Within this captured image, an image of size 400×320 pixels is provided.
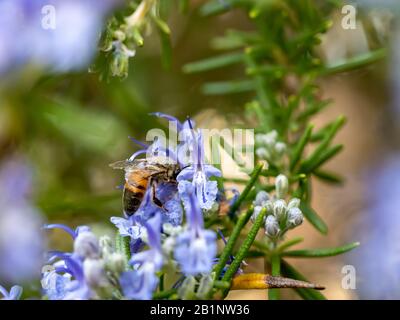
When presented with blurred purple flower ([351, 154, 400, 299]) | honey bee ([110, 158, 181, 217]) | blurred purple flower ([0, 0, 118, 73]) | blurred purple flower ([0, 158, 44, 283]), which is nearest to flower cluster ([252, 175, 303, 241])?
honey bee ([110, 158, 181, 217])

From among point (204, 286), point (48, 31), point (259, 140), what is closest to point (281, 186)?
point (259, 140)

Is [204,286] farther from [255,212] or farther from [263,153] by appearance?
[263,153]

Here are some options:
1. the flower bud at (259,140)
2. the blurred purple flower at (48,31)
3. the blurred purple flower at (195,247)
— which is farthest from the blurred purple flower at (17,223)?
the blurred purple flower at (195,247)

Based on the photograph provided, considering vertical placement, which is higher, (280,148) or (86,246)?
(280,148)

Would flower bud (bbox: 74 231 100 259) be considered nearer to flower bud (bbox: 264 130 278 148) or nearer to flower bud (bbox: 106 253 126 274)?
flower bud (bbox: 106 253 126 274)

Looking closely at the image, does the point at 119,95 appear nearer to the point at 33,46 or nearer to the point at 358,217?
the point at 33,46
